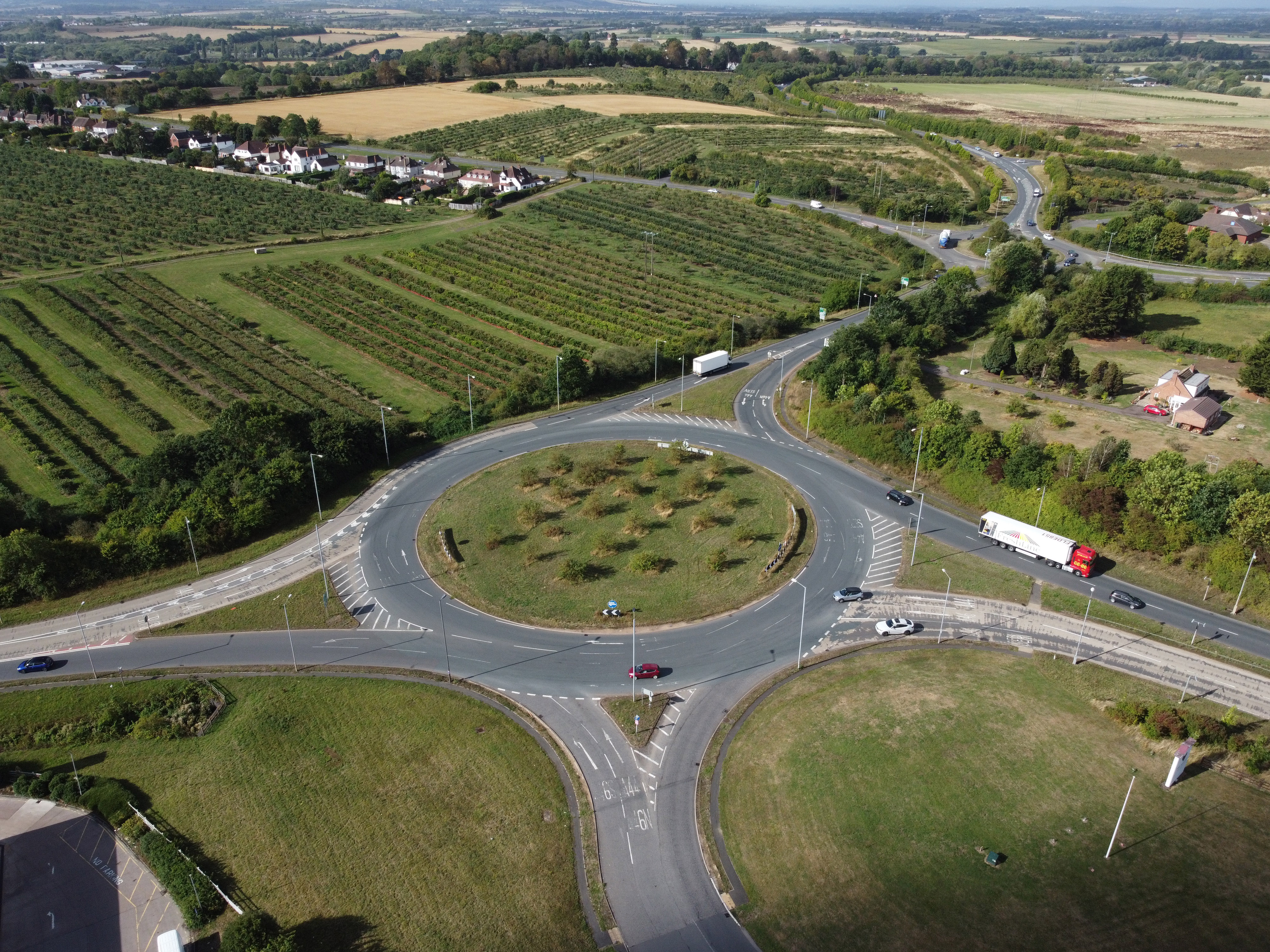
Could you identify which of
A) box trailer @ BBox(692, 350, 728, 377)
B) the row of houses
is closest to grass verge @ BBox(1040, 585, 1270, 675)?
box trailer @ BBox(692, 350, 728, 377)

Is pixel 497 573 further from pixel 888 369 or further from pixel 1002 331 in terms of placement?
pixel 1002 331

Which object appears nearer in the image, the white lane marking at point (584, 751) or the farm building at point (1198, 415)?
the white lane marking at point (584, 751)

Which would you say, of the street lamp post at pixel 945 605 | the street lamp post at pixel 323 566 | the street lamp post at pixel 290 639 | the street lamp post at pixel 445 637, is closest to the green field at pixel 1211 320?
the street lamp post at pixel 945 605

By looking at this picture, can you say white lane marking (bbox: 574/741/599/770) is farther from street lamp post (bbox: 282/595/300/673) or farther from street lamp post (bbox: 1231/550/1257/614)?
street lamp post (bbox: 1231/550/1257/614)

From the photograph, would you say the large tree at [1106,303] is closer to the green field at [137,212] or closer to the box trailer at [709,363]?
the box trailer at [709,363]

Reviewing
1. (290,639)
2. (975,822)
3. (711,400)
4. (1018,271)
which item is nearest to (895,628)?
(975,822)

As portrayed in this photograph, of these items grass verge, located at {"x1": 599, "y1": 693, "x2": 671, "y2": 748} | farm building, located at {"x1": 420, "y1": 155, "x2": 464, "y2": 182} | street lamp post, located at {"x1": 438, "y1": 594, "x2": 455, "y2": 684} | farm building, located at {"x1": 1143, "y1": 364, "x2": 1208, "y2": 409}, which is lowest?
grass verge, located at {"x1": 599, "y1": 693, "x2": 671, "y2": 748}

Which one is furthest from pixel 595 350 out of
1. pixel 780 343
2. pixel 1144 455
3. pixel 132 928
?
pixel 132 928
